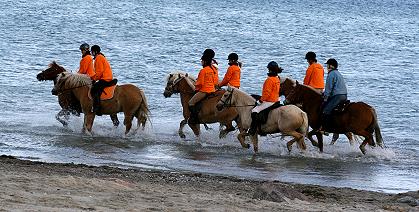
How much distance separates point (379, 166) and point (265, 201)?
8.05 metres

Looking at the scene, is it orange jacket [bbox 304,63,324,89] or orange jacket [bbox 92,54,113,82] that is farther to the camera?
orange jacket [bbox 92,54,113,82]

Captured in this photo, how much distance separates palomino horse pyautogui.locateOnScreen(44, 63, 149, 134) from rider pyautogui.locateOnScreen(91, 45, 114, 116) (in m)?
0.18

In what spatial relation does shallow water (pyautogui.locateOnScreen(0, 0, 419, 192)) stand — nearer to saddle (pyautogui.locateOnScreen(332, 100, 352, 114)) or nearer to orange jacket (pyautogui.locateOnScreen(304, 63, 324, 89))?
saddle (pyautogui.locateOnScreen(332, 100, 352, 114))

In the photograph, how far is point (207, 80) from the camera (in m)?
22.3

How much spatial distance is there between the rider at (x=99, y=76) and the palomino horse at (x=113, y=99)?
0.18m

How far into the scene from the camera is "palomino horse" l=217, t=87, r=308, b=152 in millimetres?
20438

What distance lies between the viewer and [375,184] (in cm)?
1834

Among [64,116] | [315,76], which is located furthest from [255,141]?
[64,116]

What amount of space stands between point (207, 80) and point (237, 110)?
125 centimetres

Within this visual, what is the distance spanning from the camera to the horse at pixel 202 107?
2217 centimetres

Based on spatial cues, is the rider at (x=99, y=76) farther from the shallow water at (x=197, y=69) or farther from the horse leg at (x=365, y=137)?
the horse leg at (x=365, y=137)

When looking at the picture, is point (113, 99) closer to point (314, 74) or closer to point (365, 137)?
point (314, 74)

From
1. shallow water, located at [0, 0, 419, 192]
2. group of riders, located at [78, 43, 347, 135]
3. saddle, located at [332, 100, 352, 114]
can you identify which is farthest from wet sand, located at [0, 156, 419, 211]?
saddle, located at [332, 100, 352, 114]

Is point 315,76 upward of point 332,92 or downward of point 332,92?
upward
